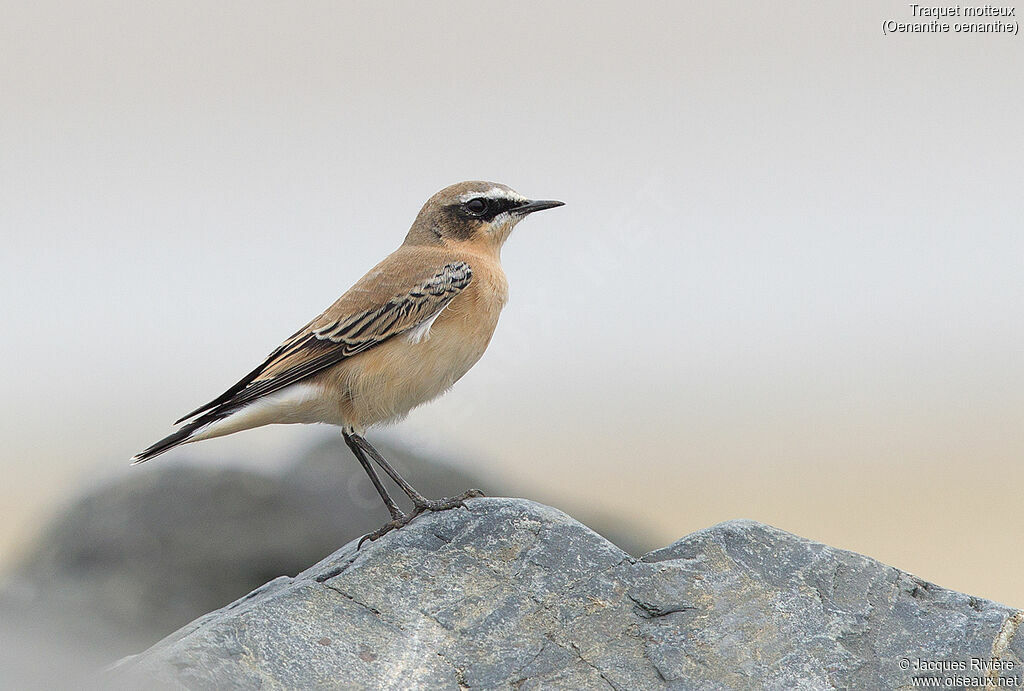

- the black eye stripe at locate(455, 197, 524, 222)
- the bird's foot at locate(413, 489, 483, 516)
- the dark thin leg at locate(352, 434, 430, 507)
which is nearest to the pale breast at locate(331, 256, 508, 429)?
the dark thin leg at locate(352, 434, 430, 507)

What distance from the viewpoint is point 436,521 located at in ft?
26.0

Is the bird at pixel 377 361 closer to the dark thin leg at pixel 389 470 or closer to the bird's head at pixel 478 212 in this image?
the dark thin leg at pixel 389 470

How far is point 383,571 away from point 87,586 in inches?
312

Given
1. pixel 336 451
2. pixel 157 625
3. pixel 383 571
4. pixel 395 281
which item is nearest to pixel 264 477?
pixel 336 451

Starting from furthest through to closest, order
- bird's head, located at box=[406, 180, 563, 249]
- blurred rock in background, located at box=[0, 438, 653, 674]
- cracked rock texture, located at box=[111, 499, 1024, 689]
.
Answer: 1. blurred rock in background, located at box=[0, 438, 653, 674]
2. bird's head, located at box=[406, 180, 563, 249]
3. cracked rock texture, located at box=[111, 499, 1024, 689]

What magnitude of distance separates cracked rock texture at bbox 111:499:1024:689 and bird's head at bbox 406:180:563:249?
316 cm

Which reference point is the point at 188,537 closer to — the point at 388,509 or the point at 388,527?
the point at 388,509

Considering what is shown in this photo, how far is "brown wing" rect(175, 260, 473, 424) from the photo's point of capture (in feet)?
27.4

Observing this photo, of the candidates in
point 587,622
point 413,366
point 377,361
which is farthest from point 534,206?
point 587,622

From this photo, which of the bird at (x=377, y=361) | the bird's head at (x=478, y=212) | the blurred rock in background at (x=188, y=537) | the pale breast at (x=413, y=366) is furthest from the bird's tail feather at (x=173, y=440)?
the blurred rock in background at (x=188, y=537)

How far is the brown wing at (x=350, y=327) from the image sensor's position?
27.4ft

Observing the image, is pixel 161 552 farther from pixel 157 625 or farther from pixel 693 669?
pixel 693 669

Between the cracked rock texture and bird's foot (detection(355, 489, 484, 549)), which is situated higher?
bird's foot (detection(355, 489, 484, 549))

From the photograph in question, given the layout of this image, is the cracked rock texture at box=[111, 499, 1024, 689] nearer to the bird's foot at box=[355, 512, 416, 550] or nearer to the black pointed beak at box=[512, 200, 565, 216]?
the bird's foot at box=[355, 512, 416, 550]
